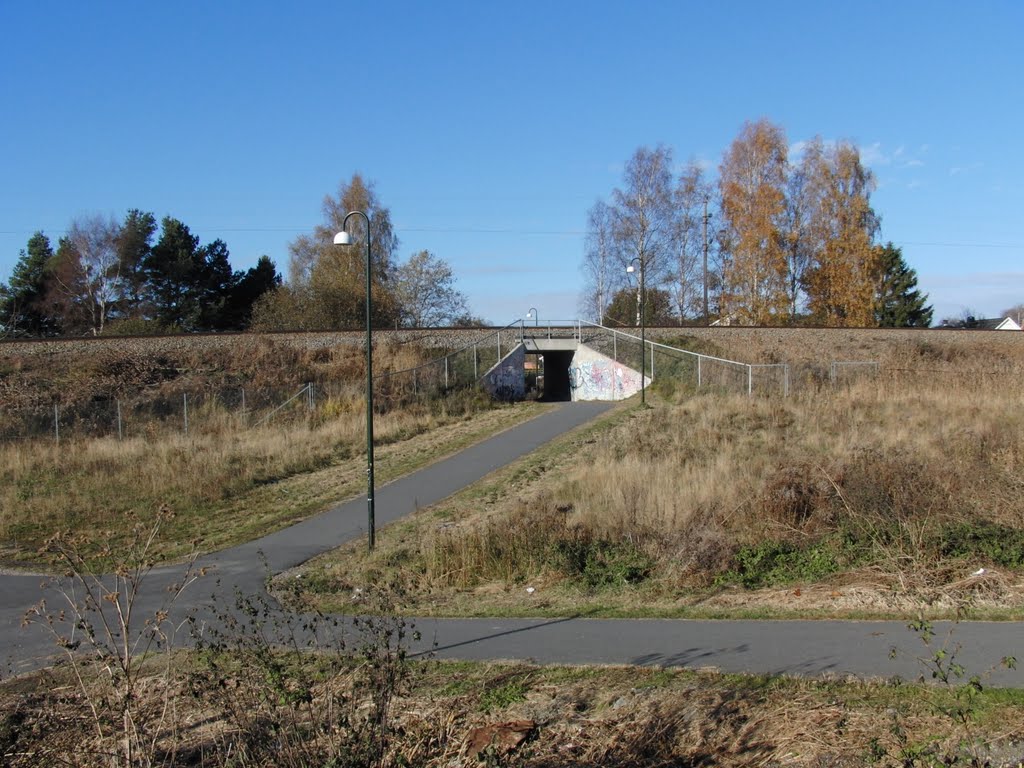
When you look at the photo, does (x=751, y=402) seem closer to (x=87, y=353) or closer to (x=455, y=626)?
(x=455, y=626)

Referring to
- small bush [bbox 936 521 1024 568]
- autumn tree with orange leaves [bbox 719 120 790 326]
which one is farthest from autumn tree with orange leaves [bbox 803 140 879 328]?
small bush [bbox 936 521 1024 568]

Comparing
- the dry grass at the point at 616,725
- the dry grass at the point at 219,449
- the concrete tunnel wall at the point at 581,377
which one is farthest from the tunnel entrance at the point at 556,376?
the dry grass at the point at 616,725

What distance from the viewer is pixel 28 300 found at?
51.3 metres

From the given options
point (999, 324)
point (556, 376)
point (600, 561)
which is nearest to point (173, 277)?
point (556, 376)

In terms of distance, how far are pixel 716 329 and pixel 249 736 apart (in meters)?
34.3

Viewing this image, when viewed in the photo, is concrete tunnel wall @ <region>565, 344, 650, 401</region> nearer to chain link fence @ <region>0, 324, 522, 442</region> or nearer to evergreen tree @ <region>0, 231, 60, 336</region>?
chain link fence @ <region>0, 324, 522, 442</region>

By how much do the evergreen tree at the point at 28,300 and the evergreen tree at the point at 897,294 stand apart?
179ft

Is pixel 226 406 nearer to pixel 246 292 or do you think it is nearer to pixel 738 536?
pixel 738 536

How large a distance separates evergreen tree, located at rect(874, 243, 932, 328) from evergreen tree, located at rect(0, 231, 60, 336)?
54532mm

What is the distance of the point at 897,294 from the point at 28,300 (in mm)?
57267

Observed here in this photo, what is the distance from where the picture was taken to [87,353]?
31547 mm

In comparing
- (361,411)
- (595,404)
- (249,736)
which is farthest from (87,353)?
(249,736)

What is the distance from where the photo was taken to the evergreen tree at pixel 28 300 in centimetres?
5059

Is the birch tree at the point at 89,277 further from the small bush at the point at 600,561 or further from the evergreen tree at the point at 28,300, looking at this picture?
the small bush at the point at 600,561
